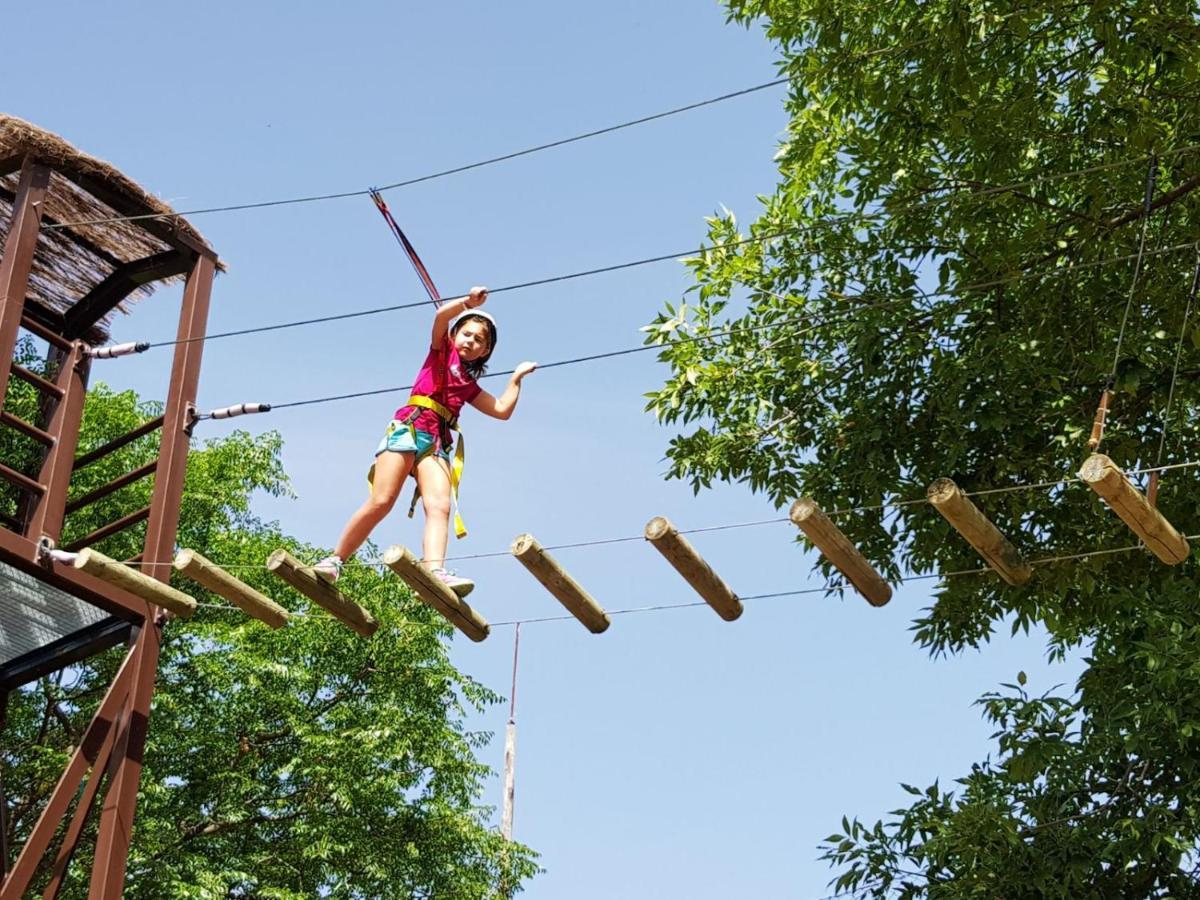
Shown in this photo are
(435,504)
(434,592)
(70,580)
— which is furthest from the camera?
(70,580)

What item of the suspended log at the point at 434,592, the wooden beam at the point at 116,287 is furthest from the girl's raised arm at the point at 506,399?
the wooden beam at the point at 116,287

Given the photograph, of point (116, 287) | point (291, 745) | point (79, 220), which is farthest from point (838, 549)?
point (291, 745)

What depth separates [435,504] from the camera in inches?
283

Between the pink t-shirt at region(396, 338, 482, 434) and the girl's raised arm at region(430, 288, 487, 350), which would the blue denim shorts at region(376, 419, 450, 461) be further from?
the girl's raised arm at region(430, 288, 487, 350)

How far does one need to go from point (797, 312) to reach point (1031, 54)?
2.15m

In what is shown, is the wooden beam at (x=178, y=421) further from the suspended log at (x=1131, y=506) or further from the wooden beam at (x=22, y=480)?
the suspended log at (x=1131, y=506)

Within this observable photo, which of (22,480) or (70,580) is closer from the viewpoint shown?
(70,580)

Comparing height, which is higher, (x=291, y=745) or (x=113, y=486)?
(x=291, y=745)

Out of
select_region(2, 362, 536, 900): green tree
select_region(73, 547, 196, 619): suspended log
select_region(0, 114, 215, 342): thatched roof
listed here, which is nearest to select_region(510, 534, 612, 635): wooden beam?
select_region(73, 547, 196, 619): suspended log

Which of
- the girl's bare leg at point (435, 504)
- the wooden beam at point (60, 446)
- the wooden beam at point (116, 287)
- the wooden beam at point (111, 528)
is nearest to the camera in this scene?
the girl's bare leg at point (435, 504)

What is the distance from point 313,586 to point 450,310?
4.61 feet

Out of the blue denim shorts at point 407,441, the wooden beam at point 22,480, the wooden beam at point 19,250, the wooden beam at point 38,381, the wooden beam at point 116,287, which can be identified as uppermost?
the wooden beam at point 116,287

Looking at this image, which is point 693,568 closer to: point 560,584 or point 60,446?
point 560,584

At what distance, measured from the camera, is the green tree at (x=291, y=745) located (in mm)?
14680
